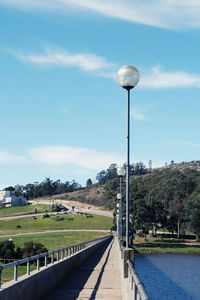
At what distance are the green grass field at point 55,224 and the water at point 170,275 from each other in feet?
163

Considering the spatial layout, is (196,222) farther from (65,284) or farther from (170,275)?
(65,284)

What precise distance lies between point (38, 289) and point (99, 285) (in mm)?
3753

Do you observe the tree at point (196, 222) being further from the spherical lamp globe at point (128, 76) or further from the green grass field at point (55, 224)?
the spherical lamp globe at point (128, 76)

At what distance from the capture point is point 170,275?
5766 centimetres

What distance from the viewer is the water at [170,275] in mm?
44591

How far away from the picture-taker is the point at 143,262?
2894 inches

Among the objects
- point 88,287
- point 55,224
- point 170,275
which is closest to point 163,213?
point 55,224

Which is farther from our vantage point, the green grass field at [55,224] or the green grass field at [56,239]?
the green grass field at [55,224]

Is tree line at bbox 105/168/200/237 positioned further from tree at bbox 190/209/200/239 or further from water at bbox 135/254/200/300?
water at bbox 135/254/200/300

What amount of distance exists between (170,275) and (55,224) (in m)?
85.5

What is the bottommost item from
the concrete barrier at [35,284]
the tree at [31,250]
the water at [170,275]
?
the water at [170,275]

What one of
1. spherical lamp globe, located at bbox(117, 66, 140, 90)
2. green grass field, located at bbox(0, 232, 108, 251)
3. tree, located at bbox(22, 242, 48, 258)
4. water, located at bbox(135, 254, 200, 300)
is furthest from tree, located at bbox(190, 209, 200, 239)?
spherical lamp globe, located at bbox(117, 66, 140, 90)

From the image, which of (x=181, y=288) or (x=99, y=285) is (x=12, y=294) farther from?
(x=181, y=288)

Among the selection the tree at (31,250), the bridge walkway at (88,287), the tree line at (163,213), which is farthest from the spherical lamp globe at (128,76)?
the tree line at (163,213)
